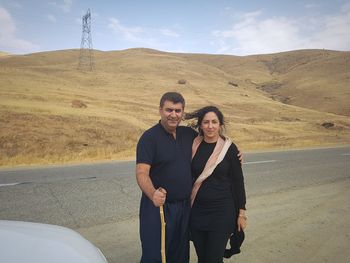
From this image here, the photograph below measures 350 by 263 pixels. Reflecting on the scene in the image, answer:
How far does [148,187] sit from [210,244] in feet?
2.91

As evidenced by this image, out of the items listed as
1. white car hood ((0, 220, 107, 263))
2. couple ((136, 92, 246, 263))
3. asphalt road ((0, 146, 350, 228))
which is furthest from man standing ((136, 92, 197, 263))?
asphalt road ((0, 146, 350, 228))

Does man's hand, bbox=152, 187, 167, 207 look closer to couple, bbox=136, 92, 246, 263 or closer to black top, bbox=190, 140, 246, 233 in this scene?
couple, bbox=136, 92, 246, 263

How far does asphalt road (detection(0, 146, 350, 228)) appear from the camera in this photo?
6.61 meters

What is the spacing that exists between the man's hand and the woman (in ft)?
1.95

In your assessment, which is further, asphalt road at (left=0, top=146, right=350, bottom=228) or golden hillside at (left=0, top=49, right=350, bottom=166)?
golden hillside at (left=0, top=49, right=350, bottom=166)

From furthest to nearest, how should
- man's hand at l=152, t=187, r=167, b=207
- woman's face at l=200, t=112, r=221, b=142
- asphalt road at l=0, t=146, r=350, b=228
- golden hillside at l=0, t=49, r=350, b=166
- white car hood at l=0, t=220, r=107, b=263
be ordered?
golden hillside at l=0, t=49, r=350, b=166 < asphalt road at l=0, t=146, r=350, b=228 < woman's face at l=200, t=112, r=221, b=142 < man's hand at l=152, t=187, r=167, b=207 < white car hood at l=0, t=220, r=107, b=263

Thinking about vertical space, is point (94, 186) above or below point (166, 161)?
below

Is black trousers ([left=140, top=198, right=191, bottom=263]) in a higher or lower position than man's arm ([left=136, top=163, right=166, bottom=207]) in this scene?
lower

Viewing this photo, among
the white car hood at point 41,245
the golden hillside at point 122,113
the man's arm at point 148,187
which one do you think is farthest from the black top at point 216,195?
the golden hillside at point 122,113

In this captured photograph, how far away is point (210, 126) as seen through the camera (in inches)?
136

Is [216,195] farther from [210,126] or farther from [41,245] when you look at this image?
[41,245]

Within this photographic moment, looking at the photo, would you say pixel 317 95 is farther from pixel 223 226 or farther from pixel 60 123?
pixel 223 226

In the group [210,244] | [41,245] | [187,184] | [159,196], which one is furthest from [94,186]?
[41,245]

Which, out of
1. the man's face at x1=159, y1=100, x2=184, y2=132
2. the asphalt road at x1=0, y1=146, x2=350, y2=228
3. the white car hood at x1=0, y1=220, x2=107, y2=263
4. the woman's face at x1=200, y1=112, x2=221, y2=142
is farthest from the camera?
the asphalt road at x1=0, y1=146, x2=350, y2=228
